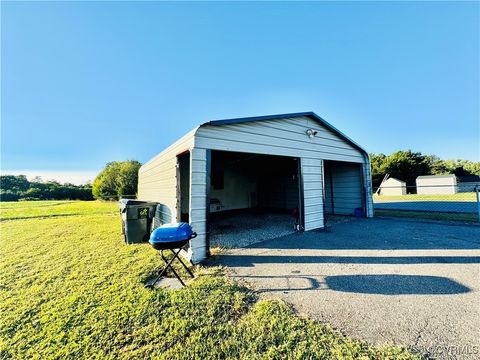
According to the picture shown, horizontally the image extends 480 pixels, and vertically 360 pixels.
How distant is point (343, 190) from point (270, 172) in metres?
4.39

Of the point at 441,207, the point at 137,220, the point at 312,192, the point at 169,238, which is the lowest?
the point at 441,207

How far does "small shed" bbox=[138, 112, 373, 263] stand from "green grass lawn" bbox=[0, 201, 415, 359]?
136cm

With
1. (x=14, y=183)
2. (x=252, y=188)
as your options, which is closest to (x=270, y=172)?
(x=252, y=188)

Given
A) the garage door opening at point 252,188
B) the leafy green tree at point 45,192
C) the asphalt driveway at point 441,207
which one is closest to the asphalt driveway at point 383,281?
the asphalt driveway at point 441,207

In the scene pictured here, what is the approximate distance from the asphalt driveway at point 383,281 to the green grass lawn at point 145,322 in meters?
0.31

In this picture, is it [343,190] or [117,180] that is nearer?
[343,190]

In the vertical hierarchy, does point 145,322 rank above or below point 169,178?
below

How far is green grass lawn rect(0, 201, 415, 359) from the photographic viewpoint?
176cm

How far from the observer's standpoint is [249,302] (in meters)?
2.50

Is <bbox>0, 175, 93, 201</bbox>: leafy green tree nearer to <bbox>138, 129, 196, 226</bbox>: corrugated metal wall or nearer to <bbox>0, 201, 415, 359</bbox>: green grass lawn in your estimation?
<bbox>138, 129, 196, 226</bbox>: corrugated metal wall

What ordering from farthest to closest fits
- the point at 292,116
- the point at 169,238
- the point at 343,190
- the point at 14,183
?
the point at 14,183 → the point at 343,190 → the point at 292,116 → the point at 169,238

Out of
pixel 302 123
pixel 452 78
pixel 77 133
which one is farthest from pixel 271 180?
pixel 77 133

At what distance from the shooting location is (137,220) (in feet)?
18.5

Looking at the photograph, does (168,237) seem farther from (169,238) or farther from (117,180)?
(117,180)
